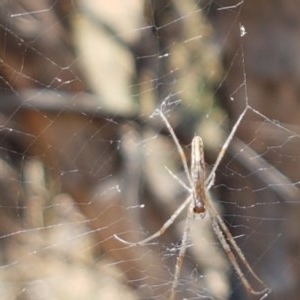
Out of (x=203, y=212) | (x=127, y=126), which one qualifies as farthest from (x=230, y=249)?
(x=127, y=126)

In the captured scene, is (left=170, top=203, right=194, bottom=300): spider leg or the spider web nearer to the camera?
the spider web

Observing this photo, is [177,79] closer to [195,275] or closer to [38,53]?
[38,53]

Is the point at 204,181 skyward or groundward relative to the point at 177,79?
groundward

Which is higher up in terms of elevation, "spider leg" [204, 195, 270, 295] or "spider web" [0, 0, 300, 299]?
"spider web" [0, 0, 300, 299]

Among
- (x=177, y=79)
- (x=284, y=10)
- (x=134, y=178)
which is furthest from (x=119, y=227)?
(x=284, y=10)

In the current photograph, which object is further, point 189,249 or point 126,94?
point 189,249

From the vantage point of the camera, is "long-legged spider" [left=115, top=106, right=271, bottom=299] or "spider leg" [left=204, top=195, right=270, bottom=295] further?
"spider leg" [left=204, top=195, right=270, bottom=295]
